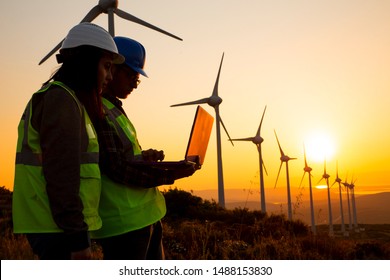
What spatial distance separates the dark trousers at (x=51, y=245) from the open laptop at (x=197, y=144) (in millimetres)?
749

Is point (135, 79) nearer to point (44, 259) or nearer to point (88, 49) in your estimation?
point (88, 49)

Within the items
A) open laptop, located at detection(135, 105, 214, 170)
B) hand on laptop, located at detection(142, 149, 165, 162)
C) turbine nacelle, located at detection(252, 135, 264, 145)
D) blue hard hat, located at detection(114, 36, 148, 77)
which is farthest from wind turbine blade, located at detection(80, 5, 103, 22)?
turbine nacelle, located at detection(252, 135, 264, 145)

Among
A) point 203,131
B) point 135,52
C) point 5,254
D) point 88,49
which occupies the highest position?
point 135,52

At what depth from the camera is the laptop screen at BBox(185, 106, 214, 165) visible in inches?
114

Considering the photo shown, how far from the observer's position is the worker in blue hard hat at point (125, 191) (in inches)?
107

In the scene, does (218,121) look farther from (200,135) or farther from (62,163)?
(62,163)

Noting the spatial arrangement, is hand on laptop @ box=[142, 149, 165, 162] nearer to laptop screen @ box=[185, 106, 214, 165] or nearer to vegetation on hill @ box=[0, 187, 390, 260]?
laptop screen @ box=[185, 106, 214, 165]

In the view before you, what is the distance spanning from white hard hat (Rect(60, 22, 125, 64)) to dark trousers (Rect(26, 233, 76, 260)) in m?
1.03

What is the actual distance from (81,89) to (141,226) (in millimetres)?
927

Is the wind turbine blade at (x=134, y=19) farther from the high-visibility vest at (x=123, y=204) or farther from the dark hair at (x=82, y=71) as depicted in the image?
the dark hair at (x=82, y=71)

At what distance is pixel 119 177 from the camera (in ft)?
8.93

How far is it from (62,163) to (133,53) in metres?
1.33

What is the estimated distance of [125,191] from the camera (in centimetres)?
277
